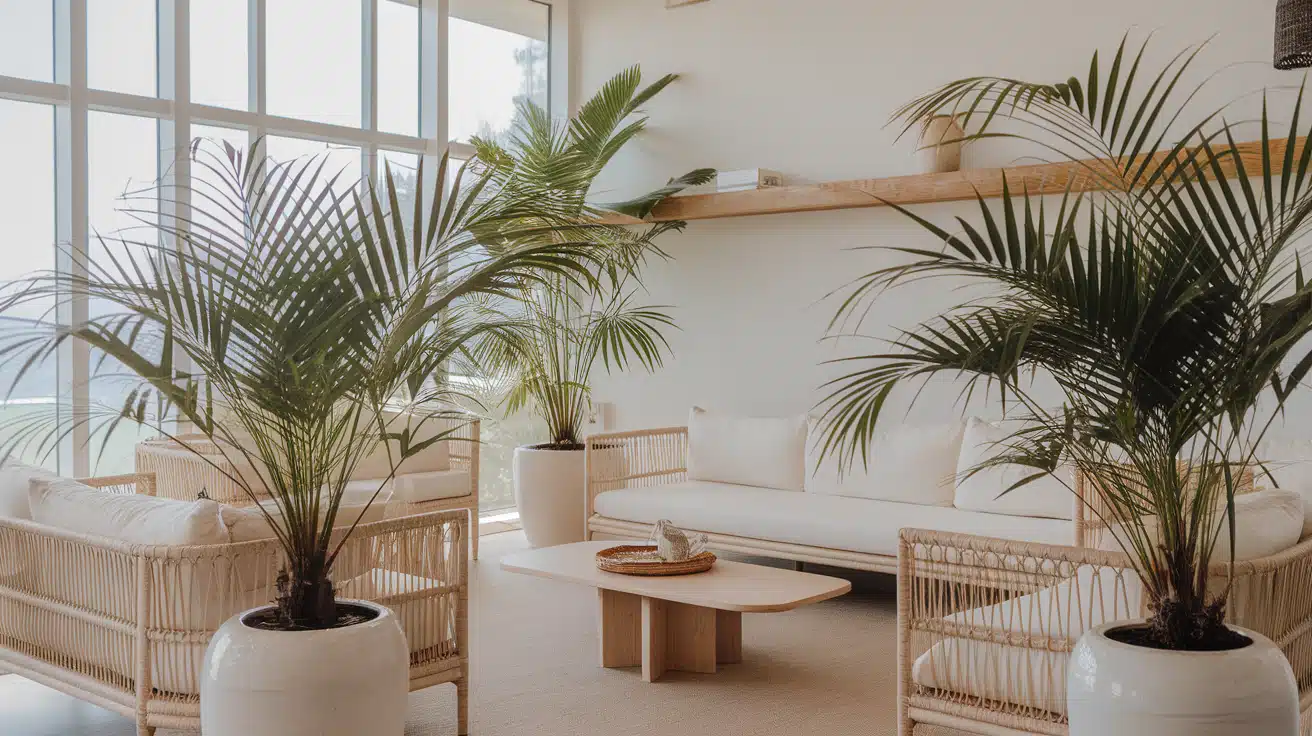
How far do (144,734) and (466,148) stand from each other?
4.85 m

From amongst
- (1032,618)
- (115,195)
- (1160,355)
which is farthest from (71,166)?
(1160,355)

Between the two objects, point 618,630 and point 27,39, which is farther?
point 27,39

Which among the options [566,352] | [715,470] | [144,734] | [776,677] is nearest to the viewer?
[144,734]

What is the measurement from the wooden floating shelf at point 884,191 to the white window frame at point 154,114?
1.70 meters

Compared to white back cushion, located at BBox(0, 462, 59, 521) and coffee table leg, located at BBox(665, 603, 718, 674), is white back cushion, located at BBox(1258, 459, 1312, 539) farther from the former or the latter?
white back cushion, located at BBox(0, 462, 59, 521)

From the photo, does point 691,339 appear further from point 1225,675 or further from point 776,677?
point 1225,675

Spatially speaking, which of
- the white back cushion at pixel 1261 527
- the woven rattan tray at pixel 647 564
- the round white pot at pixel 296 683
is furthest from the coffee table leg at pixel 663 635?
the white back cushion at pixel 1261 527

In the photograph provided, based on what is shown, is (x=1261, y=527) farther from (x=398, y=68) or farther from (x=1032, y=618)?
(x=398, y=68)

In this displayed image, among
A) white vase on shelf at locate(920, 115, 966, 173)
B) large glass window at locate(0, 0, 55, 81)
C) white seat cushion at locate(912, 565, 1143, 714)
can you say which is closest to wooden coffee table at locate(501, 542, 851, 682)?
white seat cushion at locate(912, 565, 1143, 714)

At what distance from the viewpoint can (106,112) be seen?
574cm

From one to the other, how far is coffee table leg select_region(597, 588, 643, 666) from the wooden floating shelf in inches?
80.9

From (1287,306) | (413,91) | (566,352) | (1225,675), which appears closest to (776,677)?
(1225,675)

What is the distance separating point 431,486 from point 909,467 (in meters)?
2.43

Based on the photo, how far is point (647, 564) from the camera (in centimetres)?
419
